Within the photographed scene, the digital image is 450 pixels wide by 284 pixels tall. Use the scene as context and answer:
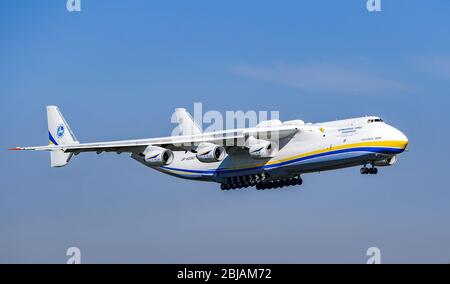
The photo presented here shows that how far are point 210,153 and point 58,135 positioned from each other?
25.5 feet

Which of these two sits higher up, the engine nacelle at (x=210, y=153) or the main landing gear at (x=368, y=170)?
the engine nacelle at (x=210, y=153)

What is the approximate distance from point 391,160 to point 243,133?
576 centimetres

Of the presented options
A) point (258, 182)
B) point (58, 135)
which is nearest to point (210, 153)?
point (258, 182)

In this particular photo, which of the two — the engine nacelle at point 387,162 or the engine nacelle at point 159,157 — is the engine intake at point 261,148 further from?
the engine nacelle at point 387,162

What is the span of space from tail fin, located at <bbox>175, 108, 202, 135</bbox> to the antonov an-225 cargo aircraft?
123cm

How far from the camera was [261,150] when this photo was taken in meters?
42.8

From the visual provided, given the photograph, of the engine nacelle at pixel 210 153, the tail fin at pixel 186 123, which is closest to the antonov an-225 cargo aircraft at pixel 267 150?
the engine nacelle at pixel 210 153

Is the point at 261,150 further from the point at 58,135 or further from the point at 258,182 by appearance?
the point at 58,135

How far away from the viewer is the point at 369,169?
4209 centimetres

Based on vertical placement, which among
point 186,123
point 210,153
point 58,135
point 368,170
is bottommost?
point 368,170

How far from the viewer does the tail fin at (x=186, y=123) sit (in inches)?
1870
